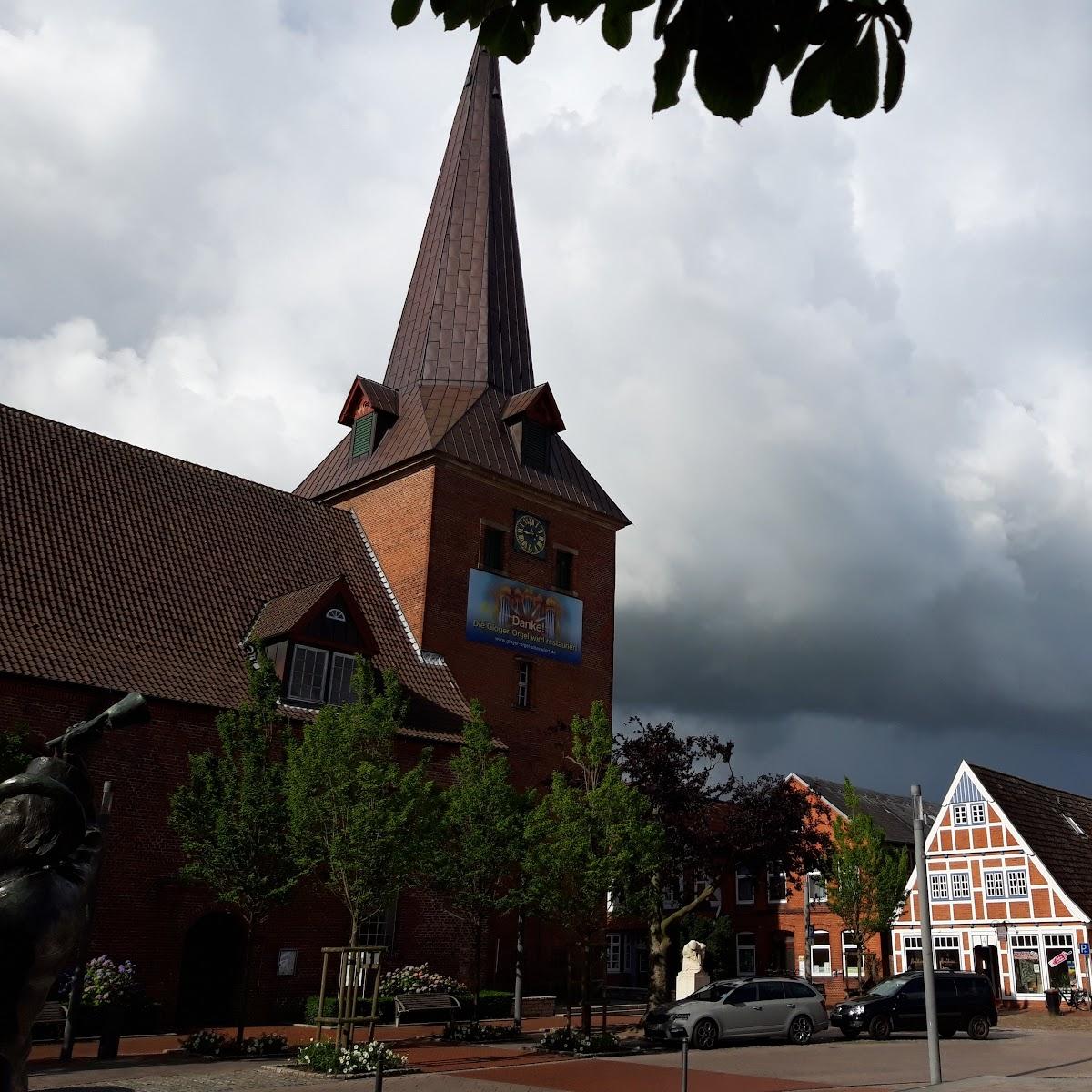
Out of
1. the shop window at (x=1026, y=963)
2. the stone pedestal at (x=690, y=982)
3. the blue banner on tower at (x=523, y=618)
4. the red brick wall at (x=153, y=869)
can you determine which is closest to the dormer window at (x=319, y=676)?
the red brick wall at (x=153, y=869)

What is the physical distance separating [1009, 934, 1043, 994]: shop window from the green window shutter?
31433mm

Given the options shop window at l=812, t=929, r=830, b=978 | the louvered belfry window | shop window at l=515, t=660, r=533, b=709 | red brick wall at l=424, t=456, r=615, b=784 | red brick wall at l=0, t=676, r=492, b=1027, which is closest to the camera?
red brick wall at l=0, t=676, r=492, b=1027

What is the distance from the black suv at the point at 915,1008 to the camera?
26.6m

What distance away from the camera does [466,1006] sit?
88.7 feet

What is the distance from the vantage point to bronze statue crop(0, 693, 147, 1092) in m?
6.44

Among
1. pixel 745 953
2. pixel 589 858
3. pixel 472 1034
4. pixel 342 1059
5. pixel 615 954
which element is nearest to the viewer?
pixel 342 1059

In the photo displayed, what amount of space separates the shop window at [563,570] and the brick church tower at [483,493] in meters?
0.08

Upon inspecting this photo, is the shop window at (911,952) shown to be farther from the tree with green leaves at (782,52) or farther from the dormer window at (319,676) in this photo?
the tree with green leaves at (782,52)

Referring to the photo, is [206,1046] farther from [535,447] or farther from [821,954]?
[821,954]

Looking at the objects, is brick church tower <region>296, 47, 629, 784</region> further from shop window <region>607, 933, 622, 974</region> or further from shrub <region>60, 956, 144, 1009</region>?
shop window <region>607, 933, 622, 974</region>

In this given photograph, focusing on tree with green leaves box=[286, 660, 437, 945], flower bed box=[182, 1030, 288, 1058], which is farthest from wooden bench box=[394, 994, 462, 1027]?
flower bed box=[182, 1030, 288, 1058]

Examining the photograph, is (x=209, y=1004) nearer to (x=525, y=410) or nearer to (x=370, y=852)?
(x=370, y=852)

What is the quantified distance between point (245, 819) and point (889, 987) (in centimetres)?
1695

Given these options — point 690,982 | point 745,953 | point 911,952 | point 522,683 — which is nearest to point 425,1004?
point 690,982
